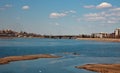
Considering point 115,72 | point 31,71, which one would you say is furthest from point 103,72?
point 31,71

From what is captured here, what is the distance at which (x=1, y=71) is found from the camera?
48656 millimetres

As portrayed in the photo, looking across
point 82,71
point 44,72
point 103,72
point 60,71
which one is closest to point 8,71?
point 44,72

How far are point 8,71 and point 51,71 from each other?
25.6 feet

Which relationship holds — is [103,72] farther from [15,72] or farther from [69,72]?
[15,72]

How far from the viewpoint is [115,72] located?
157 feet

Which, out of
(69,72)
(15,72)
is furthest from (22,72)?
(69,72)

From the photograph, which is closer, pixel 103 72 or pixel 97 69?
pixel 103 72

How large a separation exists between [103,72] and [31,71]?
1311cm

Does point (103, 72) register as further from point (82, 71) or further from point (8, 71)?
point (8, 71)

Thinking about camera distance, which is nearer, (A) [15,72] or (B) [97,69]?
(A) [15,72]

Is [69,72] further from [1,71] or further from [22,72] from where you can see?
[1,71]

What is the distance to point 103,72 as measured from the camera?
48.6m

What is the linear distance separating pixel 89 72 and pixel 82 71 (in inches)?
60.4

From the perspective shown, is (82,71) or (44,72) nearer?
(44,72)
